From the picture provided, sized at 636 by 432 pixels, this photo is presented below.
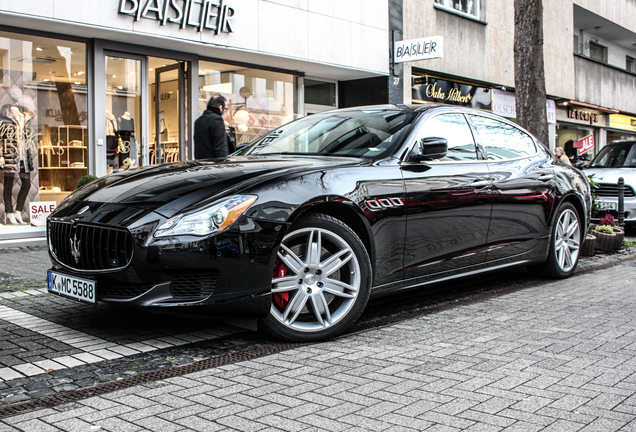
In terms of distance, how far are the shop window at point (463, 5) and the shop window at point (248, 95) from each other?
232 inches

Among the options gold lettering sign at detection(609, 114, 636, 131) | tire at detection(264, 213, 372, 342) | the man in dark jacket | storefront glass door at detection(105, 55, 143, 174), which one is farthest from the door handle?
gold lettering sign at detection(609, 114, 636, 131)

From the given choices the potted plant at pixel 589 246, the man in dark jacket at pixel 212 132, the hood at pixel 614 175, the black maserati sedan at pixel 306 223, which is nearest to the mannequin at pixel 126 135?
the man in dark jacket at pixel 212 132

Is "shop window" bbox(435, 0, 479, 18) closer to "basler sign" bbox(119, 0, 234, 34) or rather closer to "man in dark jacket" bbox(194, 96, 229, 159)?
"basler sign" bbox(119, 0, 234, 34)

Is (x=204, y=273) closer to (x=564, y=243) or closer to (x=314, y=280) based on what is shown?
(x=314, y=280)

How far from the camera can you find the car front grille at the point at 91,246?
377cm

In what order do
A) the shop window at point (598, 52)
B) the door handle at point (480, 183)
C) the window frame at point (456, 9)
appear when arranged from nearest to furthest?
the door handle at point (480, 183)
the window frame at point (456, 9)
the shop window at point (598, 52)

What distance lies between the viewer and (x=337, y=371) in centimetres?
347

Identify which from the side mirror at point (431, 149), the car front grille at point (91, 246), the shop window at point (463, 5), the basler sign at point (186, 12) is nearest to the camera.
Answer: the car front grille at point (91, 246)

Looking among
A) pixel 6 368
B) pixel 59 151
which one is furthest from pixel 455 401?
pixel 59 151

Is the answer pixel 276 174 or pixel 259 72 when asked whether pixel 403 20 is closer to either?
pixel 259 72

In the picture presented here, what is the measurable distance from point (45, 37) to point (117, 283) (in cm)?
807

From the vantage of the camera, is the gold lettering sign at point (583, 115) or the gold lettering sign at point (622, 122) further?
the gold lettering sign at point (622, 122)

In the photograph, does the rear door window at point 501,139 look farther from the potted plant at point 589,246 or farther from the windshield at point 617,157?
the windshield at point 617,157

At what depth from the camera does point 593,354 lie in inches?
151
